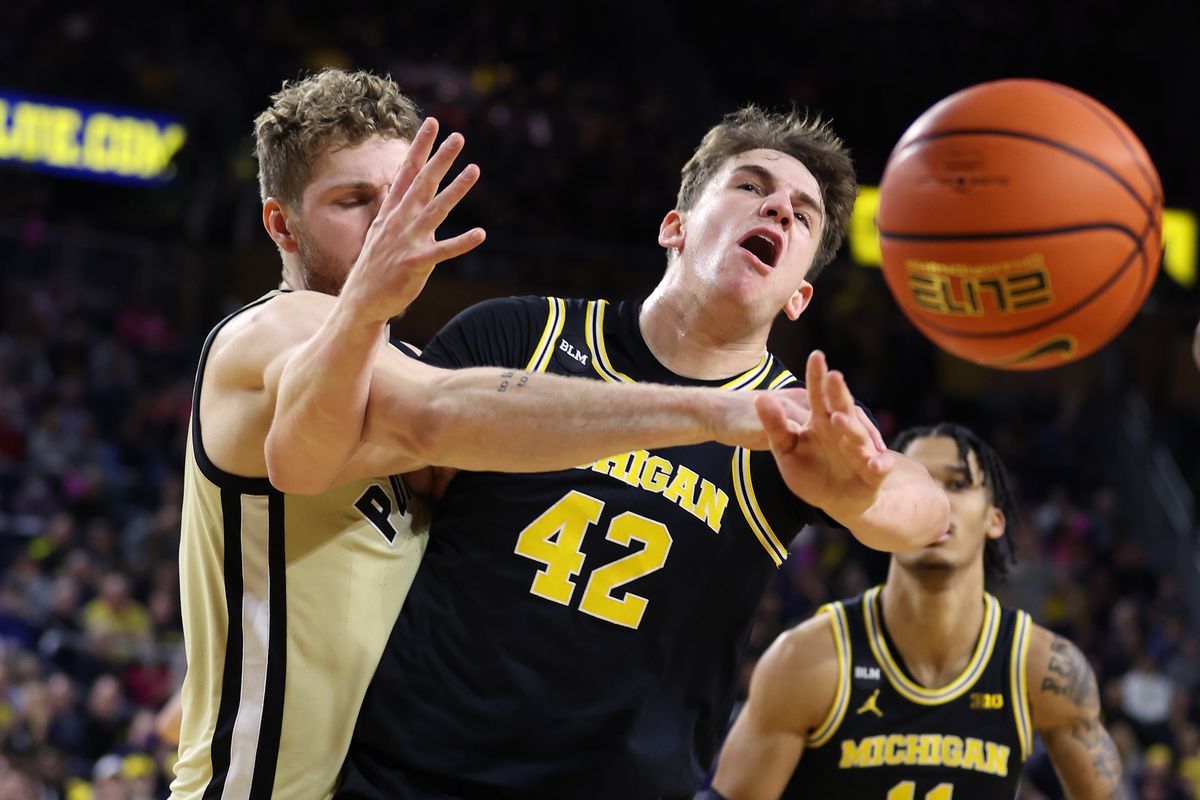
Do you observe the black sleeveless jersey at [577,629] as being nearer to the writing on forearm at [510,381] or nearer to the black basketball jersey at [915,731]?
the writing on forearm at [510,381]

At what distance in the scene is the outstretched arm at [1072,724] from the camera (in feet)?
15.3

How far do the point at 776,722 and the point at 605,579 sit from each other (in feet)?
5.53

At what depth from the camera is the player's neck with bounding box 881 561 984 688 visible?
15.7ft

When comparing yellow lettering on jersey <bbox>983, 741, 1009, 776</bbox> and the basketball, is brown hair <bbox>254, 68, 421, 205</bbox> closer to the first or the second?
the basketball

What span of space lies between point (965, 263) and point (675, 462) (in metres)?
0.84

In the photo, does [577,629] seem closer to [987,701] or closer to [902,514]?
[902,514]

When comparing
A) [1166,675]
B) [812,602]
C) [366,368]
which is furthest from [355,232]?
[1166,675]

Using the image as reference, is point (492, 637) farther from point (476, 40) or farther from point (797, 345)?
point (476, 40)

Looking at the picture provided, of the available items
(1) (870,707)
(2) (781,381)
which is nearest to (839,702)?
(1) (870,707)

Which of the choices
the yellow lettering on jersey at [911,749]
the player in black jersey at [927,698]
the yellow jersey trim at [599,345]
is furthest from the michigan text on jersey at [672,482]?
the yellow lettering on jersey at [911,749]

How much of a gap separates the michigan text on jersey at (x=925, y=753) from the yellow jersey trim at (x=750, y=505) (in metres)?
1.59

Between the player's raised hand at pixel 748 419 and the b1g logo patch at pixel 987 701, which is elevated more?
the player's raised hand at pixel 748 419

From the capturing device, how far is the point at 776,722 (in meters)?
4.61

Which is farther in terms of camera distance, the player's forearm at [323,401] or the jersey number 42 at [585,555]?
the jersey number 42 at [585,555]
